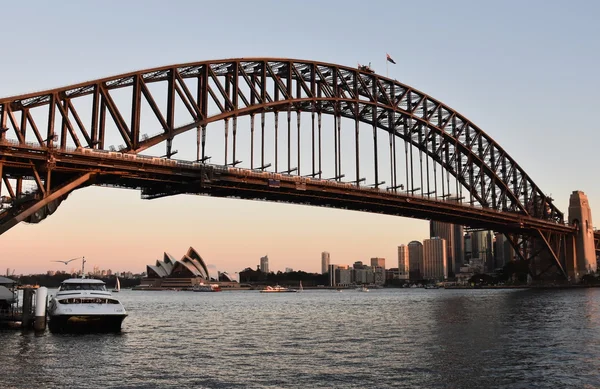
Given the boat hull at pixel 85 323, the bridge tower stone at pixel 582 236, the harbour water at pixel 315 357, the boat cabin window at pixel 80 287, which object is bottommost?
the harbour water at pixel 315 357

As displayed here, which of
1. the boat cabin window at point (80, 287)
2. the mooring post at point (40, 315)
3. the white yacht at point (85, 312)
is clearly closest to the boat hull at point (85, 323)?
the white yacht at point (85, 312)

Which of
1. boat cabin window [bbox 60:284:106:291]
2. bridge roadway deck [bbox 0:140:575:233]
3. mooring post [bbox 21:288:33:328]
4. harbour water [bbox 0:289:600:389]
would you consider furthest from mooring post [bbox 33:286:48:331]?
bridge roadway deck [bbox 0:140:575:233]

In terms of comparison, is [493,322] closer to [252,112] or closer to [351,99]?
[252,112]

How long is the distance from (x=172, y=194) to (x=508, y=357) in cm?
4712

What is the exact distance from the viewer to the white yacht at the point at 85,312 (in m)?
44.2

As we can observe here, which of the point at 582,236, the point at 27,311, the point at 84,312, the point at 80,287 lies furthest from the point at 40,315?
the point at 582,236

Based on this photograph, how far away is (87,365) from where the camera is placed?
103ft

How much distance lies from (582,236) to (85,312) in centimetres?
13066

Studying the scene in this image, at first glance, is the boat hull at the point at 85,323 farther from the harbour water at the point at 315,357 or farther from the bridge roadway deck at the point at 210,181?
the bridge roadway deck at the point at 210,181

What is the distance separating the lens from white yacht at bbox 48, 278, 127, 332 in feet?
145

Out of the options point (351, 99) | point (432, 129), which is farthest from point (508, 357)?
point (432, 129)

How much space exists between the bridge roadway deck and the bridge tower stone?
160ft

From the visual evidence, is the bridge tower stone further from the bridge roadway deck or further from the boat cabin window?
the boat cabin window

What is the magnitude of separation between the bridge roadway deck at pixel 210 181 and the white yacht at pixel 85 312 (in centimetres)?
1518
